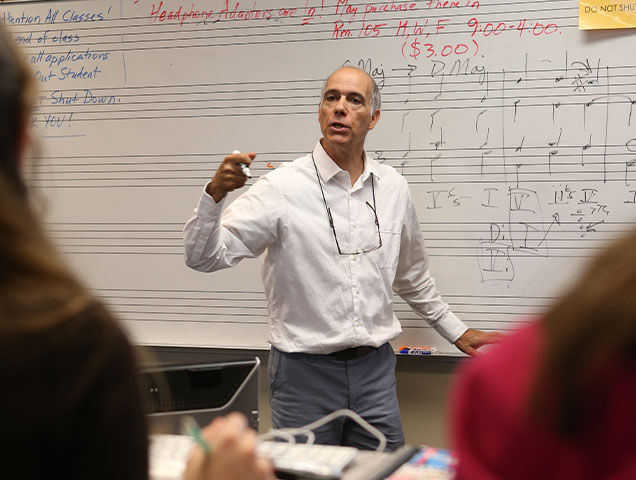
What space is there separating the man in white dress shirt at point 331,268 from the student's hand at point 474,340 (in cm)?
27

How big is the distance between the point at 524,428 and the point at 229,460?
39 centimetres

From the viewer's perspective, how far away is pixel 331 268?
257 centimetres

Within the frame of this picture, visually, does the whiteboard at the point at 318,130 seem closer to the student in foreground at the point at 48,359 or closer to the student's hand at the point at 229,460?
the student's hand at the point at 229,460

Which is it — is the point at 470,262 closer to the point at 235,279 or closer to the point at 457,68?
the point at 457,68

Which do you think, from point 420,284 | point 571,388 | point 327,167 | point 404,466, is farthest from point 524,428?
point 420,284

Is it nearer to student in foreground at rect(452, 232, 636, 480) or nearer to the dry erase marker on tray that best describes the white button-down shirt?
the dry erase marker on tray

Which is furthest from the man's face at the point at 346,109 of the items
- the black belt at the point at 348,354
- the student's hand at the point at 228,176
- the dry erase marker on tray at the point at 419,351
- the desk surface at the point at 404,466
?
the desk surface at the point at 404,466

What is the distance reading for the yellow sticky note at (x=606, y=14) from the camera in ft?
8.79

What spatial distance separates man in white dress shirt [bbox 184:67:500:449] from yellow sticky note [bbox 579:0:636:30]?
79 centimetres

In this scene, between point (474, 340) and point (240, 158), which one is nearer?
point (240, 158)

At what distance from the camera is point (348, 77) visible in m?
2.72

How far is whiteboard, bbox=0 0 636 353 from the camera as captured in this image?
2.77 metres

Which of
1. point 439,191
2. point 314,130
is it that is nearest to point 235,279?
point 314,130

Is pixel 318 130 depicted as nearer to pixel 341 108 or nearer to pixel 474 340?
pixel 341 108
